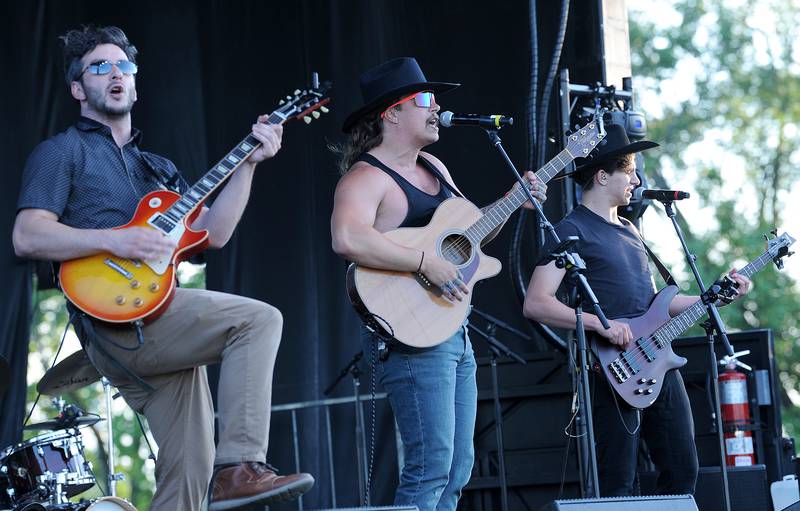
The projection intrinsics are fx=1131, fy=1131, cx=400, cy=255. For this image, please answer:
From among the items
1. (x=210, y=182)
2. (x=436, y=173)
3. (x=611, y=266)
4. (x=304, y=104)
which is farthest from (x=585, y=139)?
(x=210, y=182)

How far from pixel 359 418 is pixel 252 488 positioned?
130 inches

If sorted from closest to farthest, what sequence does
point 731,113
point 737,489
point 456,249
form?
1. point 456,249
2. point 737,489
3. point 731,113

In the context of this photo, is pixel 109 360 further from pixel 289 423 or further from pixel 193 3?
pixel 193 3

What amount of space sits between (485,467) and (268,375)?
8.85ft

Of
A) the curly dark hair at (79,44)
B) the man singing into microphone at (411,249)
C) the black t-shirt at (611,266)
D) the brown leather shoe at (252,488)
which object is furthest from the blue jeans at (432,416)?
the curly dark hair at (79,44)

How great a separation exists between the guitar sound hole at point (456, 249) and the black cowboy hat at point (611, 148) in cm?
118

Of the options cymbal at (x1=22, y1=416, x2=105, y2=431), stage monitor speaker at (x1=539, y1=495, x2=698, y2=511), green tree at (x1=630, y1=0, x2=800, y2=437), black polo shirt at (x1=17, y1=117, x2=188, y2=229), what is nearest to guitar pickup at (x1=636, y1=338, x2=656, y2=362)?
stage monitor speaker at (x1=539, y1=495, x2=698, y2=511)

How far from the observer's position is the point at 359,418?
683 centimetres

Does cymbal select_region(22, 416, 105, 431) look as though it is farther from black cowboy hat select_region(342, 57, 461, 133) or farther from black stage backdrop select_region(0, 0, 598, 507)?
black cowboy hat select_region(342, 57, 461, 133)

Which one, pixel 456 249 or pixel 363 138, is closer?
pixel 456 249

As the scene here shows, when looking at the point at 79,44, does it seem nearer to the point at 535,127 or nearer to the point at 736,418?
the point at 535,127

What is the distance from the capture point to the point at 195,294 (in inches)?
161

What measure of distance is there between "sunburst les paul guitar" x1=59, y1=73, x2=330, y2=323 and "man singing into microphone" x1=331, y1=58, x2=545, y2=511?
522 millimetres

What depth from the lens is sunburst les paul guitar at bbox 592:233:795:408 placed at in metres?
5.09
